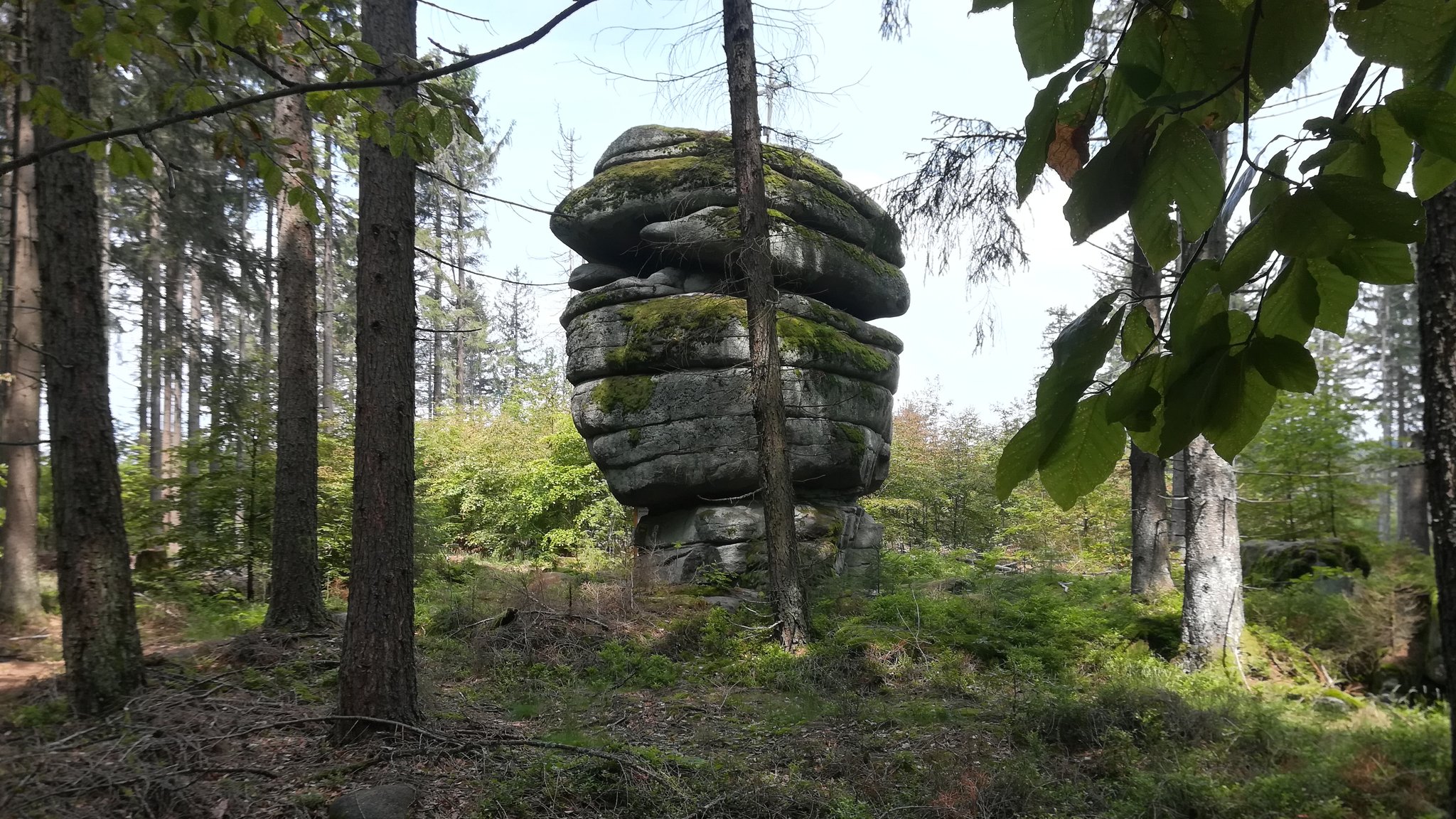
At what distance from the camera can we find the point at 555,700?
6238mm

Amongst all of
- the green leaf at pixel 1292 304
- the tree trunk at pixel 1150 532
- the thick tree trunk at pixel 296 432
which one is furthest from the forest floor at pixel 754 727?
the green leaf at pixel 1292 304

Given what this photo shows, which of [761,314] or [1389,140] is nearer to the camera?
[1389,140]

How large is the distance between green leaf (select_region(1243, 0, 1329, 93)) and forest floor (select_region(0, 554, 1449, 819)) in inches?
162

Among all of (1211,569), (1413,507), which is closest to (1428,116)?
(1211,569)

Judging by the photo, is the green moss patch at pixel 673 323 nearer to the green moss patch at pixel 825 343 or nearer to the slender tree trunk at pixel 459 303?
the green moss patch at pixel 825 343

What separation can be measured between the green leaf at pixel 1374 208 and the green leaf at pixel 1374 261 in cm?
6

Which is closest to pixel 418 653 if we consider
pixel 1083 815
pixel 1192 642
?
pixel 1083 815

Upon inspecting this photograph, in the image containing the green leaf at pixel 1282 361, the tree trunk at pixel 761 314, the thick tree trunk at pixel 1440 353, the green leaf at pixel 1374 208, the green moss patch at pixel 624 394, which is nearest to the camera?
the green leaf at pixel 1374 208

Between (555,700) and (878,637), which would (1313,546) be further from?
(555,700)

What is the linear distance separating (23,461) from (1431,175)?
1164 centimetres

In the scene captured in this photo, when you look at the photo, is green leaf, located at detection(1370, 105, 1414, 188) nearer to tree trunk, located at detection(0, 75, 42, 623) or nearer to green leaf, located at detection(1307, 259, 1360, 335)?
green leaf, located at detection(1307, 259, 1360, 335)

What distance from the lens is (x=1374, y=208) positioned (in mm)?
472

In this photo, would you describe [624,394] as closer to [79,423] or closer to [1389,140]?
[79,423]

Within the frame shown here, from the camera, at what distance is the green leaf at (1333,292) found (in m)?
0.60
